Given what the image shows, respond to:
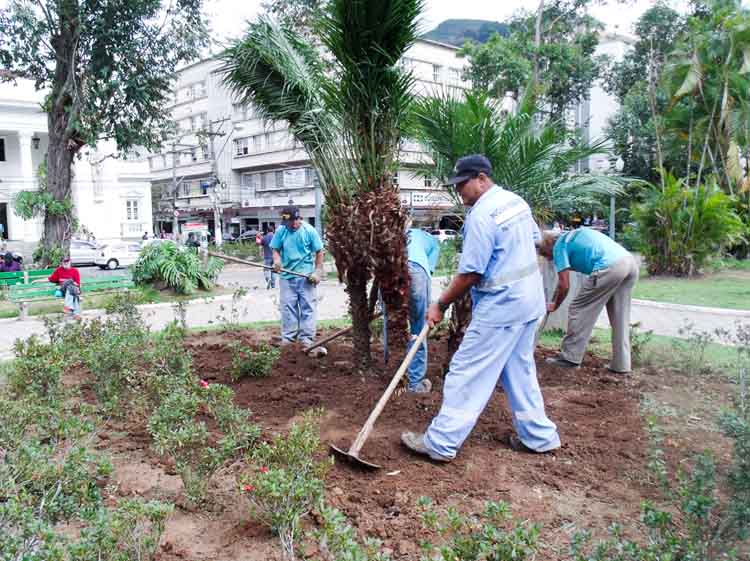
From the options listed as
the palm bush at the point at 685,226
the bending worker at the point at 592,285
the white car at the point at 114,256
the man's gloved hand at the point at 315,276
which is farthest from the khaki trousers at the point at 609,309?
the white car at the point at 114,256

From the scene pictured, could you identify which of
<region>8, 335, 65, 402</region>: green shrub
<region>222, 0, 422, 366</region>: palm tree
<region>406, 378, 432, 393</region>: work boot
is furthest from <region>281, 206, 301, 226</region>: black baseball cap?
<region>8, 335, 65, 402</region>: green shrub

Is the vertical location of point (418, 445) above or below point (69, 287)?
below

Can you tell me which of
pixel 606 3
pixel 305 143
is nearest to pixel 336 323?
pixel 305 143

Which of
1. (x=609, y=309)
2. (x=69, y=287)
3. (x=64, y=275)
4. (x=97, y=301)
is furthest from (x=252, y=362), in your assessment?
(x=97, y=301)

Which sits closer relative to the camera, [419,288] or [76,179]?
[419,288]

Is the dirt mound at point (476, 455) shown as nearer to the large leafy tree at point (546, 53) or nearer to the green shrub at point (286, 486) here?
the green shrub at point (286, 486)

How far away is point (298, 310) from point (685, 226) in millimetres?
11821

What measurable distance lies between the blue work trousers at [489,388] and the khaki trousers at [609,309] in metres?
2.26

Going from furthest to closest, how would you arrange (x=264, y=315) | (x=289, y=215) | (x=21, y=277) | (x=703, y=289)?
(x=21, y=277), (x=703, y=289), (x=264, y=315), (x=289, y=215)

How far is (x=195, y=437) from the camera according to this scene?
127 inches

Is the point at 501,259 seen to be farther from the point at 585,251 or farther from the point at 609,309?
the point at 609,309

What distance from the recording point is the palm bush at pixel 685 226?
15.1 metres

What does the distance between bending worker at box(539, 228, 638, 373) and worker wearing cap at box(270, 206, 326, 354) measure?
266cm

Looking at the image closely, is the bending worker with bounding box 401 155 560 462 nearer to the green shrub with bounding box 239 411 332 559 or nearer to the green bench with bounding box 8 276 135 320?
the green shrub with bounding box 239 411 332 559
